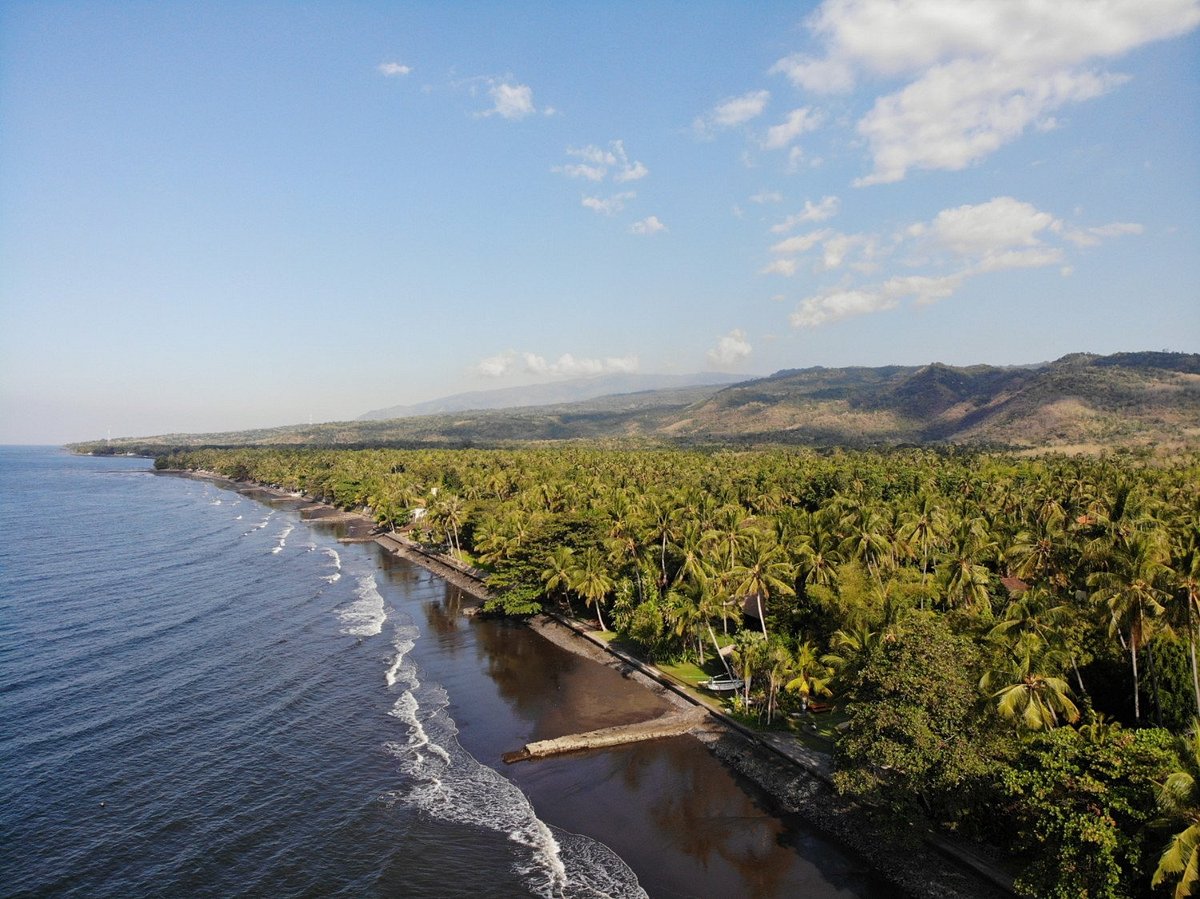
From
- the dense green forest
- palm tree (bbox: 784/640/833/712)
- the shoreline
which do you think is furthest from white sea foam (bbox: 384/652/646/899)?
palm tree (bbox: 784/640/833/712)

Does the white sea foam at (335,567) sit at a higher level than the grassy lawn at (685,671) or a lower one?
higher

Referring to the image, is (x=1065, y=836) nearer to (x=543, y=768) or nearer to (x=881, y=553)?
(x=543, y=768)

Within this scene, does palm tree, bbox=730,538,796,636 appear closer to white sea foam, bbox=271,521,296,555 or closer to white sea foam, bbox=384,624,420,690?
white sea foam, bbox=384,624,420,690

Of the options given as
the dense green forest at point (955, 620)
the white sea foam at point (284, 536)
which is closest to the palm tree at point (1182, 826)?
the dense green forest at point (955, 620)

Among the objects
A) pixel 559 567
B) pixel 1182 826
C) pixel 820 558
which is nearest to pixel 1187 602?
pixel 1182 826

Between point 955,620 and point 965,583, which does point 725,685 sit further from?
point 965,583

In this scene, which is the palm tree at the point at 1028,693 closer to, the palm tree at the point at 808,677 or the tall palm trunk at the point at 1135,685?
the tall palm trunk at the point at 1135,685
